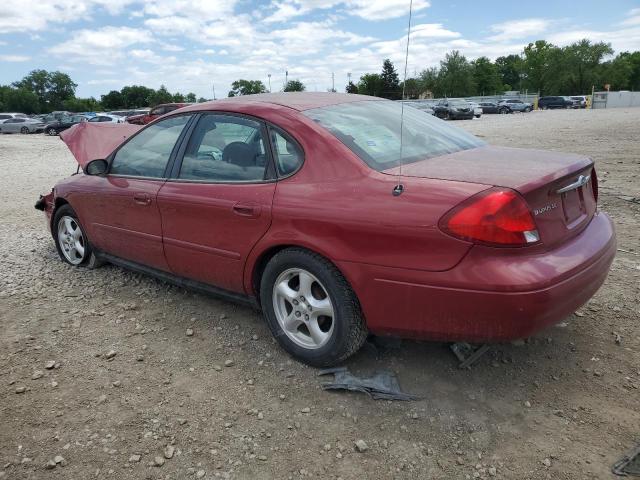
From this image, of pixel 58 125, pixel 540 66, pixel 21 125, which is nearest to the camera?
pixel 58 125

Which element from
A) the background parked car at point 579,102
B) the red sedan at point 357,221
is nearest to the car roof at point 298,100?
the red sedan at point 357,221

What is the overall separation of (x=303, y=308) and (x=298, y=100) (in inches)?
54.5

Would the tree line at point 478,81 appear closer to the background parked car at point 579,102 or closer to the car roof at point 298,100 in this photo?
the background parked car at point 579,102

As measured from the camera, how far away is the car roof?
3295 mm

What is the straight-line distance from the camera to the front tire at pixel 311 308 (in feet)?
9.00

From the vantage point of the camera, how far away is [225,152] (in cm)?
337

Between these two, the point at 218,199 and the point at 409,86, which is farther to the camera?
the point at 409,86

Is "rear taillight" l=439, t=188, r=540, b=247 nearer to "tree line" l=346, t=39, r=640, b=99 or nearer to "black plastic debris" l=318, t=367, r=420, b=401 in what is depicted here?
"black plastic debris" l=318, t=367, r=420, b=401

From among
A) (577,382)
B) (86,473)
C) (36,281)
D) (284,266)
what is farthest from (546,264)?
(36,281)

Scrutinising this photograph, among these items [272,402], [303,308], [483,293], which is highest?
[483,293]

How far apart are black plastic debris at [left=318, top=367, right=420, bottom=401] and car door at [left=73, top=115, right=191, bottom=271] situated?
1617mm

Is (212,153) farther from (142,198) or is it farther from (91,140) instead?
(91,140)

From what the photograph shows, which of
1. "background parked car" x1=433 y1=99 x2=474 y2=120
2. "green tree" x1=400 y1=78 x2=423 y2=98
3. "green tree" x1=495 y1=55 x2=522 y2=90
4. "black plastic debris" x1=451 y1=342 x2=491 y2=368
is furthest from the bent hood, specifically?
"green tree" x1=495 y1=55 x2=522 y2=90

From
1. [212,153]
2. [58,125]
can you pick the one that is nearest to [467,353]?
[212,153]
